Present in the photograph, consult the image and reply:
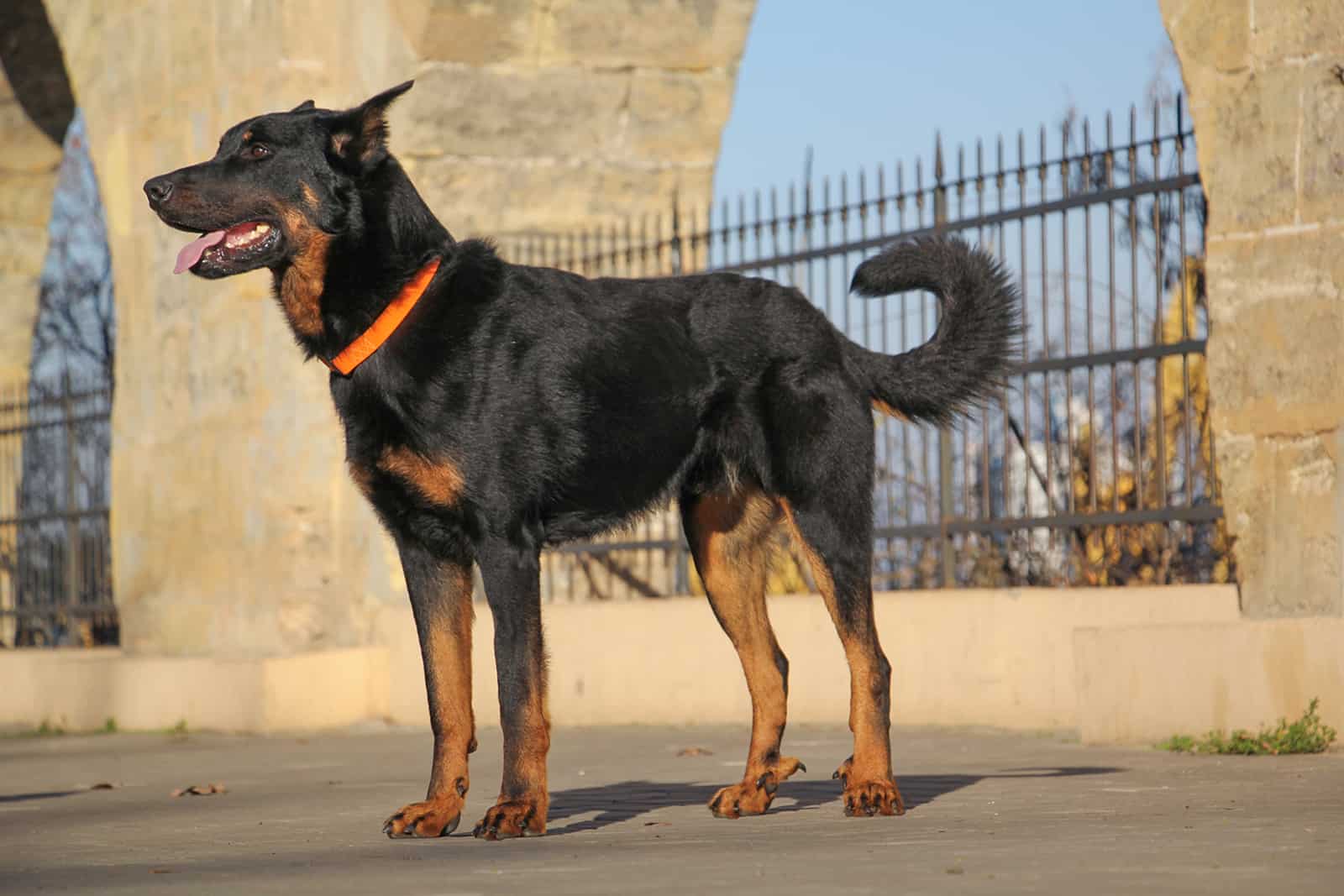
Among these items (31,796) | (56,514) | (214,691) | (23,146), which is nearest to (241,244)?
(31,796)

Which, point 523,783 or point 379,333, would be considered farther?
point 379,333

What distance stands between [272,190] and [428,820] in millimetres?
1835

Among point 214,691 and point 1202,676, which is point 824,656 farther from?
point 214,691

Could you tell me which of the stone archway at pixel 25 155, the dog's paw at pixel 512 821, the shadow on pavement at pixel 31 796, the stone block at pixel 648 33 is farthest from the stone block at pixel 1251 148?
the stone archway at pixel 25 155

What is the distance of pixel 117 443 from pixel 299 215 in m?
8.23

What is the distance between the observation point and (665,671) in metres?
10.5

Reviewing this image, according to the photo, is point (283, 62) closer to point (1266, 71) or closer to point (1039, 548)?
point (1039, 548)

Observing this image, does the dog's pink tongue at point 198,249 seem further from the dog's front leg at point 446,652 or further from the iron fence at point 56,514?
the iron fence at point 56,514

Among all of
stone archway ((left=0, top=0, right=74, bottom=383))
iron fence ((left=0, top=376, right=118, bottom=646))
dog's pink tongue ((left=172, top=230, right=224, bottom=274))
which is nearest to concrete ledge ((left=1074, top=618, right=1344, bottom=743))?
dog's pink tongue ((left=172, top=230, right=224, bottom=274))

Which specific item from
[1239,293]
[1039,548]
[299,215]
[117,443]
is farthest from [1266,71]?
[117,443]

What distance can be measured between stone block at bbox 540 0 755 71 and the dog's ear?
609cm

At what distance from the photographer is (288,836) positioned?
222 inches

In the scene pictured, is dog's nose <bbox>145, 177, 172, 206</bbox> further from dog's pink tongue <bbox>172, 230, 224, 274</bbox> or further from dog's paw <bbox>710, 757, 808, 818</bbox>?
dog's paw <bbox>710, 757, 808, 818</bbox>

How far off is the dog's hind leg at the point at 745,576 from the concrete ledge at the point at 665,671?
2.22 m
